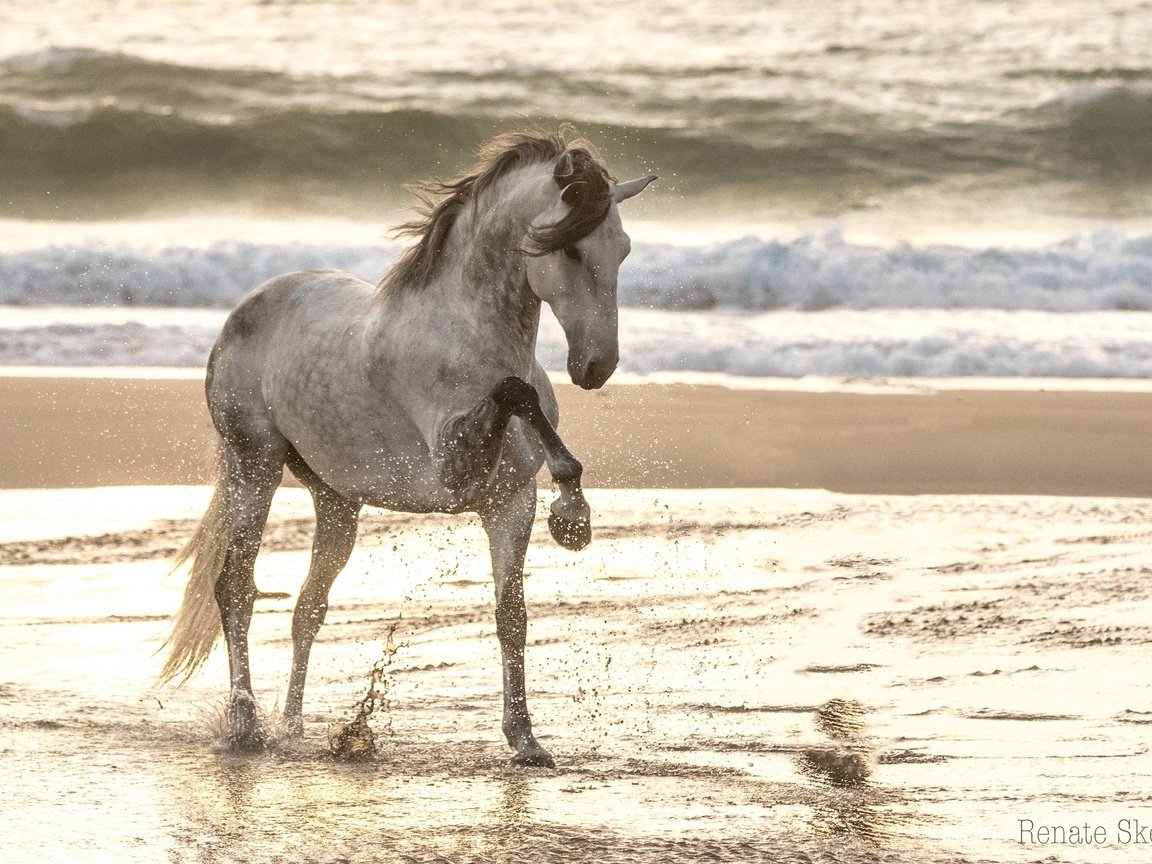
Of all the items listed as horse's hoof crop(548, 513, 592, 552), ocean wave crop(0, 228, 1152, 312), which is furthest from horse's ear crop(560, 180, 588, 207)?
ocean wave crop(0, 228, 1152, 312)

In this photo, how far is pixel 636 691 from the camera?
5031 mm

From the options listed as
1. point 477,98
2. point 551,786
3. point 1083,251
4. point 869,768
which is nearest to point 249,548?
point 551,786

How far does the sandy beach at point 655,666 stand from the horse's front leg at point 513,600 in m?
0.12

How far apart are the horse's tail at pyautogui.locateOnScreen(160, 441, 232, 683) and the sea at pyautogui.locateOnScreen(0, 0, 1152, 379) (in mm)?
7728

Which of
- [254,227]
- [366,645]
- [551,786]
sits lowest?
[254,227]

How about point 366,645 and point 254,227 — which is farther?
point 254,227

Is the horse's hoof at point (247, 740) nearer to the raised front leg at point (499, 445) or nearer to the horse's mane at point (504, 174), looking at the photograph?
the raised front leg at point (499, 445)

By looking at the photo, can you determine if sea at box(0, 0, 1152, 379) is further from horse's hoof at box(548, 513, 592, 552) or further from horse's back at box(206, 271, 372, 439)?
horse's hoof at box(548, 513, 592, 552)

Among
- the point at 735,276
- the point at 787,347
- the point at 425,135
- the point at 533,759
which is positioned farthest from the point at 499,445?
the point at 425,135

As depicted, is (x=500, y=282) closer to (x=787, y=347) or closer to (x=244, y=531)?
(x=244, y=531)

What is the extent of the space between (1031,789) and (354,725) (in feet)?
5.97

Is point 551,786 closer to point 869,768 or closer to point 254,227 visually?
point 869,768

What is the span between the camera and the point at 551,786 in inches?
159

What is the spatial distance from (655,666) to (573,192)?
6.48 ft
